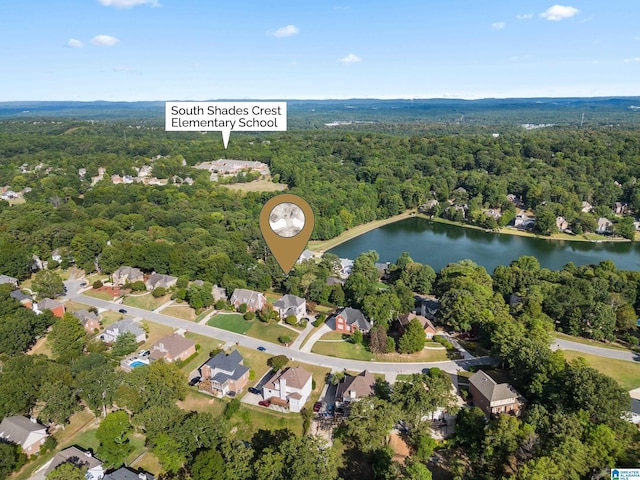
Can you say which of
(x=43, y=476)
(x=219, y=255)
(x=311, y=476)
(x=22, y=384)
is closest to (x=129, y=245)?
(x=219, y=255)

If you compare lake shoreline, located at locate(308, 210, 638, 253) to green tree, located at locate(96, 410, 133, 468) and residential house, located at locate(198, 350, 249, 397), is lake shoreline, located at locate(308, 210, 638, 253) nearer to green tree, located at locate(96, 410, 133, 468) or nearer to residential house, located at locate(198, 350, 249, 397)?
residential house, located at locate(198, 350, 249, 397)

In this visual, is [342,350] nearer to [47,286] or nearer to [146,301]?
[146,301]

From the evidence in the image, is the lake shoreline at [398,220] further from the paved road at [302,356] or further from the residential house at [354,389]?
the residential house at [354,389]

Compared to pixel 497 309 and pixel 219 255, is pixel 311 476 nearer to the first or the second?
pixel 497 309

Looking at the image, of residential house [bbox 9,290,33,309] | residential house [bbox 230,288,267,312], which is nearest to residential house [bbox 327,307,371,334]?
residential house [bbox 230,288,267,312]

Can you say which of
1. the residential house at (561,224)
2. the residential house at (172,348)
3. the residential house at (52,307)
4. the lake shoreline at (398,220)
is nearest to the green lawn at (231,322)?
the residential house at (172,348)

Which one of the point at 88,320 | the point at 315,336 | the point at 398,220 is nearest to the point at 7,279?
the point at 88,320
